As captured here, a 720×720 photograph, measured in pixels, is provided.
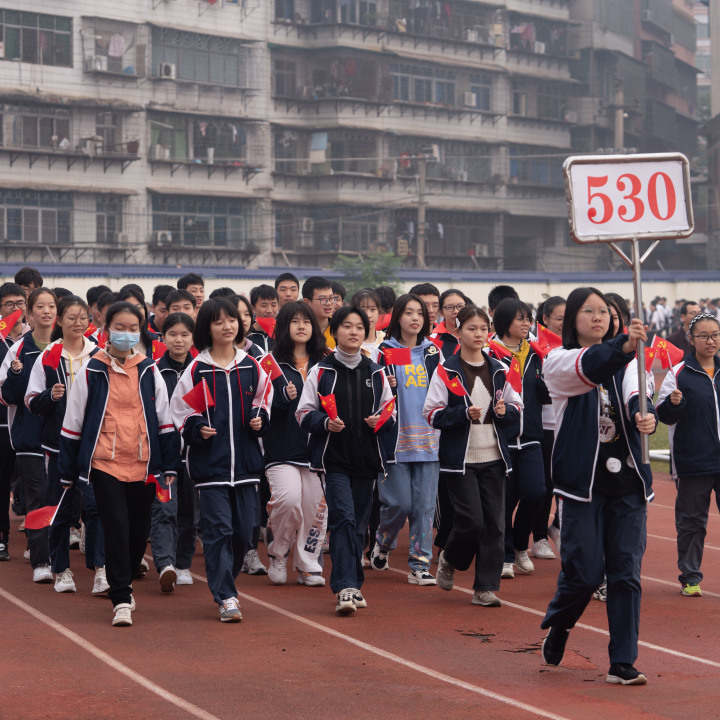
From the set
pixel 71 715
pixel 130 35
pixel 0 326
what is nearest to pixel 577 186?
pixel 71 715

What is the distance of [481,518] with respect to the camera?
324 inches

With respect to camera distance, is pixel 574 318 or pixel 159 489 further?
pixel 159 489

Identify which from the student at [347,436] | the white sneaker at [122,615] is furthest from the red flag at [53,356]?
the white sneaker at [122,615]

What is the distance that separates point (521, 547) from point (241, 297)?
2.97m

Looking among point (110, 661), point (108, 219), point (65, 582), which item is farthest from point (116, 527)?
point (108, 219)

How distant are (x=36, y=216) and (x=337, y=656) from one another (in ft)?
131

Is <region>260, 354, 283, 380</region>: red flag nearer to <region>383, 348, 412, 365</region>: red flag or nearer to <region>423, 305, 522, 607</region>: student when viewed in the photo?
<region>383, 348, 412, 365</region>: red flag

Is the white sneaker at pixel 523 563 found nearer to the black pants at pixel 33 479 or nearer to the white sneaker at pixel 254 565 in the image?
the white sneaker at pixel 254 565

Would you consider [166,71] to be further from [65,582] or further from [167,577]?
[167,577]

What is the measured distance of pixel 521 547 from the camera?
9516 millimetres

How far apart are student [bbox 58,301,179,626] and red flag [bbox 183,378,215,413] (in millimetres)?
173

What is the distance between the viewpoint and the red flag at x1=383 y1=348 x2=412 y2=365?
30.4 ft

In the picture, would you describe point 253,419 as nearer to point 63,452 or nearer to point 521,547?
point 63,452

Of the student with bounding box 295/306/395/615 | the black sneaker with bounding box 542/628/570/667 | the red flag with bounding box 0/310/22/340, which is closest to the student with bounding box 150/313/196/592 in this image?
the student with bounding box 295/306/395/615
